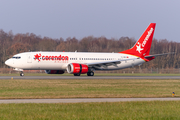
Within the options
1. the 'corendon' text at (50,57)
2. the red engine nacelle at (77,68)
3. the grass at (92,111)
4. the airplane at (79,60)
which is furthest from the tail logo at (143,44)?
the grass at (92,111)

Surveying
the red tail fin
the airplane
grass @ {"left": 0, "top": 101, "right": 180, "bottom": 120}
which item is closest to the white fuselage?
the airplane

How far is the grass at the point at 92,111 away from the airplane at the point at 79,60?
30065 millimetres

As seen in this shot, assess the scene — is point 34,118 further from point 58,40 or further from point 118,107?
point 58,40

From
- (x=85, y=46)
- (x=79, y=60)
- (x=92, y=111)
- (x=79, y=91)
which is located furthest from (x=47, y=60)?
(x=85, y=46)

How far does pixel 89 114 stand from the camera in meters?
12.7

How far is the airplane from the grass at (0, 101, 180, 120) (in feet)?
98.6

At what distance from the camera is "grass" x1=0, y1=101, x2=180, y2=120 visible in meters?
12.1

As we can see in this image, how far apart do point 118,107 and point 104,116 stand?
256 centimetres

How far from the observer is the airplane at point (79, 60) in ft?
148

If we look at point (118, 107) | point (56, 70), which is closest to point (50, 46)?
point (56, 70)

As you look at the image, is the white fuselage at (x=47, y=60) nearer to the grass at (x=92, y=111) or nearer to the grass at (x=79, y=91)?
the grass at (x=79, y=91)

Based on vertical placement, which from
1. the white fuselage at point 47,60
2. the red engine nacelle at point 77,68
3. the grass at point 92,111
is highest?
the white fuselage at point 47,60

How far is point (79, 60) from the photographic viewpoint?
4853 centimetres

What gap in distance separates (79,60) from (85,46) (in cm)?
6621
